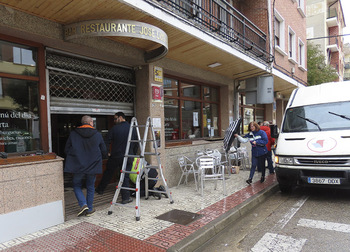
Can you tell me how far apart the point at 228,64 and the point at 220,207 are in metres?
4.78

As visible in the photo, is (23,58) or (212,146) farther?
(212,146)

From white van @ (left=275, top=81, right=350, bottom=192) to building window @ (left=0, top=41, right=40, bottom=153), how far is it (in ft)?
16.6

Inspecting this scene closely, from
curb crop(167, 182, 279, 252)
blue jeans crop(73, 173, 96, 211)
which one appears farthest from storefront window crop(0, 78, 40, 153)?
curb crop(167, 182, 279, 252)

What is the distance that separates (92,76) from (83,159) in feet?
6.95

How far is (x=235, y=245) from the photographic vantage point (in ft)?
11.8

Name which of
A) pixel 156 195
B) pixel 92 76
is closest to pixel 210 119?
pixel 156 195

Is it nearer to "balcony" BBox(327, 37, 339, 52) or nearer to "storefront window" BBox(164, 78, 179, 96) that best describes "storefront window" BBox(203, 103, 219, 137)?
"storefront window" BBox(164, 78, 179, 96)

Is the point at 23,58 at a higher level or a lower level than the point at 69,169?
higher

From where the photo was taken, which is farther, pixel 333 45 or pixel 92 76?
pixel 333 45

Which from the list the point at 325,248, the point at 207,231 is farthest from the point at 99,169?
the point at 325,248

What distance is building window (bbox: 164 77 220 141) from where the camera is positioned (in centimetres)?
764

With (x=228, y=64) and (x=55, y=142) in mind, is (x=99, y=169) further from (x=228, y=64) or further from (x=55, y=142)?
(x=228, y=64)

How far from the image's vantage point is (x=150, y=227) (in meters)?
3.91

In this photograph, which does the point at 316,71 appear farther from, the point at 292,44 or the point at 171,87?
the point at 171,87
